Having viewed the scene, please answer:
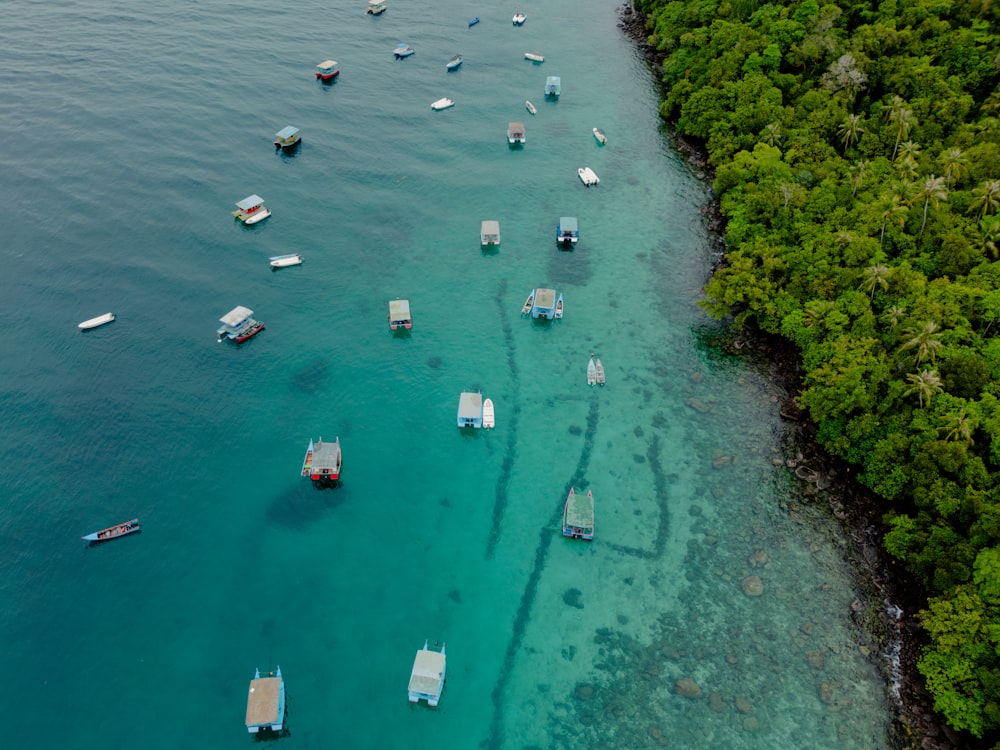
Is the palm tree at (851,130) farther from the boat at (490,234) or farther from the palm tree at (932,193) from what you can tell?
the boat at (490,234)

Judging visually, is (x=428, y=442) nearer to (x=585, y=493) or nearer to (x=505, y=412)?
(x=505, y=412)

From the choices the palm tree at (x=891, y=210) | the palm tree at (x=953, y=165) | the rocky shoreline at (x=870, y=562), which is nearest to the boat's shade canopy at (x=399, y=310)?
the rocky shoreline at (x=870, y=562)

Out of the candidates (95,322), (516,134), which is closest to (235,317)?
(95,322)

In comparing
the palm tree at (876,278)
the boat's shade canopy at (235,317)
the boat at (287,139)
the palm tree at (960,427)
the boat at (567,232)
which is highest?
the palm tree at (876,278)

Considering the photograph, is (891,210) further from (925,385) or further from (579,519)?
(579,519)

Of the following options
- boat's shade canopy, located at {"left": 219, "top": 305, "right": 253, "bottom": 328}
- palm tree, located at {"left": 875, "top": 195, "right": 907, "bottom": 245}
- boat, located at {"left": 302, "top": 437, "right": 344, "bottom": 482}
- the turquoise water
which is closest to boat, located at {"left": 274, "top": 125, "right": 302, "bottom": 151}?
the turquoise water

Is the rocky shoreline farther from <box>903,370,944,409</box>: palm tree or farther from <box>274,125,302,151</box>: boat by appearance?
<box>274,125,302,151</box>: boat

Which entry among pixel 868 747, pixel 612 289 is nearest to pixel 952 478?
pixel 868 747
